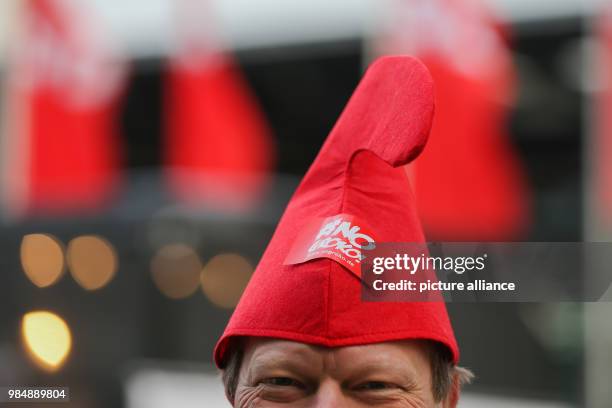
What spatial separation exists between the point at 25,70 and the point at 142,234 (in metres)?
1.65

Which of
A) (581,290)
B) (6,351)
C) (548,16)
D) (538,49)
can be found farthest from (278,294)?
(538,49)

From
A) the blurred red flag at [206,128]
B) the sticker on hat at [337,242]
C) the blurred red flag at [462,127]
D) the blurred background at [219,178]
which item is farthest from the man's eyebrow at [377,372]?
the blurred red flag at [206,128]

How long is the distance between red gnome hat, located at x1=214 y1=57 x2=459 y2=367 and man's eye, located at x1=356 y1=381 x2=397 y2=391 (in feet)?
0.25

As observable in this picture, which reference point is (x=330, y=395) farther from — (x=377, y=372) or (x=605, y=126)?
(x=605, y=126)

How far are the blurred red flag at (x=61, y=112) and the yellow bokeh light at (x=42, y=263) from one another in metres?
1.98

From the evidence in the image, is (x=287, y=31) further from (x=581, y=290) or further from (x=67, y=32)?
(x=581, y=290)

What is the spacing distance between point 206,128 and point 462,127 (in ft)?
6.07

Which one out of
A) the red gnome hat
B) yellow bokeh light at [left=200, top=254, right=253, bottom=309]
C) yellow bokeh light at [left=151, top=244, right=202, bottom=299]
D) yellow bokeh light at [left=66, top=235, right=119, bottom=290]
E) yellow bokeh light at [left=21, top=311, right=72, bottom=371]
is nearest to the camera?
the red gnome hat

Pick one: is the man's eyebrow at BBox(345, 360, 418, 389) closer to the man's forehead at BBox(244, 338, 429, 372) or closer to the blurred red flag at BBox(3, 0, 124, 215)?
the man's forehead at BBox(244, 338, 429, 372)

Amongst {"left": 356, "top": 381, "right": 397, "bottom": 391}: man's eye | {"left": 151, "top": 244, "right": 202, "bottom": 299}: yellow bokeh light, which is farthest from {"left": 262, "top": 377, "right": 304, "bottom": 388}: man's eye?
{"left": 151, "top": 244, "right": 202, "bottom": 299}: yellow bokeh light

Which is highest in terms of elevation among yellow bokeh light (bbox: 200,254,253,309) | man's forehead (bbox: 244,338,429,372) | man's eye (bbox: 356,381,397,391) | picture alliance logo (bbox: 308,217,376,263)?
yellow bokeh light (bbox: 200,254,253,309)

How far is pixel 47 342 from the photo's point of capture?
238 centimetres

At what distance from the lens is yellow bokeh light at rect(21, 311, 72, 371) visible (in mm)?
2348

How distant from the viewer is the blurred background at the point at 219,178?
16.3 ft
